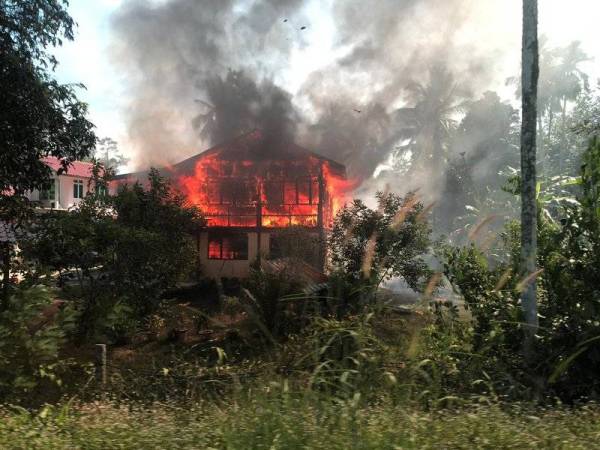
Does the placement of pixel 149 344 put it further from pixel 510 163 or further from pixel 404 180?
pixel 404 180

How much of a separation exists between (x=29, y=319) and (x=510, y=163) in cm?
3730

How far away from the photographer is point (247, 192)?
20.7 metres

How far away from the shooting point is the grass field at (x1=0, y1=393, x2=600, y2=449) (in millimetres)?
2781

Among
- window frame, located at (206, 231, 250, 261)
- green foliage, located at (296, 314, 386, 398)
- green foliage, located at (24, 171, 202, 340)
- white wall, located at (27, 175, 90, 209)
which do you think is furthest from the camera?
white wall, located at (27, 175, 90, 209)

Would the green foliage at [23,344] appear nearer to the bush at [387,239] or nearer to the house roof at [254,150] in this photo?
the bush at [387,239]

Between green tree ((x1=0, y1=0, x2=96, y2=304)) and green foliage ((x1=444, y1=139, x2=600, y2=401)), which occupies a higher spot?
green tree ((x1=0, y1=0, x2=96, y2=304))

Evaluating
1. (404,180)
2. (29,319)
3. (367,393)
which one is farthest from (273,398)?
(404,180)

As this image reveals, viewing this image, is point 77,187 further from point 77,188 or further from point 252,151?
point 252,151

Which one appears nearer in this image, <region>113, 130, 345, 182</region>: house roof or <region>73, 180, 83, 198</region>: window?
<region>113, 130, 345, 182</region>: house roof

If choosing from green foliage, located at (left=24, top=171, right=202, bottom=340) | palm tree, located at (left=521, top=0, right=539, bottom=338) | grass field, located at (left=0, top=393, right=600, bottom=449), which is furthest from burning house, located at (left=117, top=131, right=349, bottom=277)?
grass field, located at (left=0, top=393, right=600, bottom=449)

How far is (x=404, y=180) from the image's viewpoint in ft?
145

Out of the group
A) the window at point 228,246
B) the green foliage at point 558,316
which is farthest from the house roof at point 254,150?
the green foliage at point 558,316

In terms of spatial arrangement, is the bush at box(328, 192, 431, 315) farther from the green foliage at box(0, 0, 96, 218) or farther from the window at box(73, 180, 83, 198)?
the window at box(73, 180, 83, 198)

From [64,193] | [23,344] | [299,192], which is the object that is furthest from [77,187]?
[23,344]
